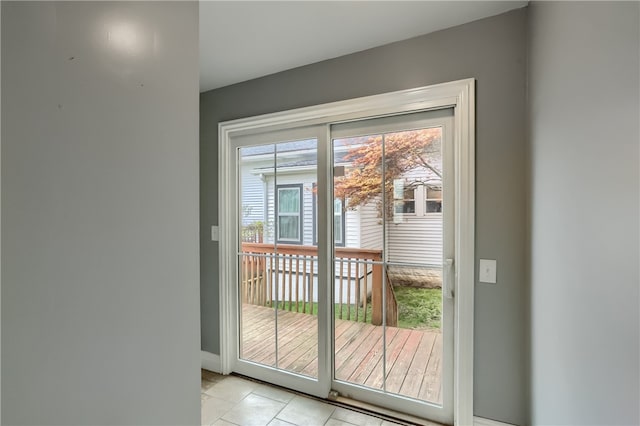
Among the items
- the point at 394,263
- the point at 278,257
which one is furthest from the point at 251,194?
the point at 394,263

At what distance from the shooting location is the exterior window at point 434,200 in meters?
1.82

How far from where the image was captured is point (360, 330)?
2.06m

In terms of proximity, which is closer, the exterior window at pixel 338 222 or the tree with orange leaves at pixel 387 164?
the tree with orange leaves at pixel 387 164
